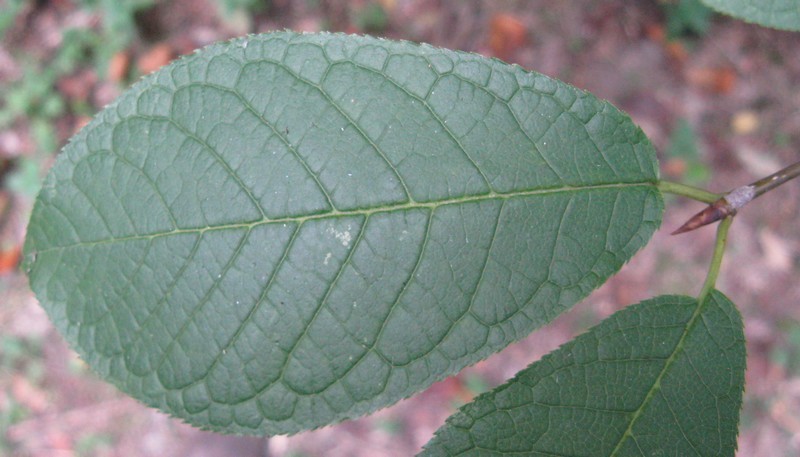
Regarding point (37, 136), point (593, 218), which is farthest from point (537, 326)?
point (37, 136)

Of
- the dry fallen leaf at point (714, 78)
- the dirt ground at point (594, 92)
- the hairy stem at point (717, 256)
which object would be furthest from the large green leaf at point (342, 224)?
the dry fallen leaf at point (714, 78)

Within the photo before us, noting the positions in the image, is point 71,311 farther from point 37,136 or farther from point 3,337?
point 3,337

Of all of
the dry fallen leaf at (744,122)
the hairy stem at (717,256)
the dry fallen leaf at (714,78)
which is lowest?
the hairy stem at (717,256)

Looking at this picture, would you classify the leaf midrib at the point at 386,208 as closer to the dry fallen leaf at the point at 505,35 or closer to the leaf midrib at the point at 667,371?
the leaf midrib at the point at 667,371

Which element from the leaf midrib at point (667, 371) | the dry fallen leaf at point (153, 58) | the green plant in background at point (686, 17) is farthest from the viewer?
the dry fallen leaf at point (153, 58)

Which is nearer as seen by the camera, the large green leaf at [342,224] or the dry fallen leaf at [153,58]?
the large green leaf at [342,224]

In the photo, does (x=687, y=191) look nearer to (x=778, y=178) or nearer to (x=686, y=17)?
(x=778, y=178)

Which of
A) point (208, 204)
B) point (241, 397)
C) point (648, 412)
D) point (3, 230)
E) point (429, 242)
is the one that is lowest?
point (648, 412)
